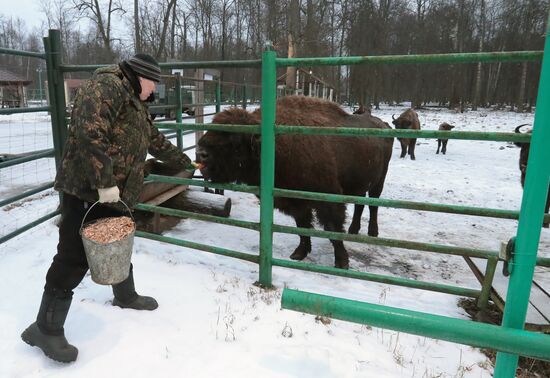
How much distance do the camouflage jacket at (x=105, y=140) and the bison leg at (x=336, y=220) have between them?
209 centimetres

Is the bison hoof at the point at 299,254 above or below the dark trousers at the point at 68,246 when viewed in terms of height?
below

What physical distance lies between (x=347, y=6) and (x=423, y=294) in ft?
111

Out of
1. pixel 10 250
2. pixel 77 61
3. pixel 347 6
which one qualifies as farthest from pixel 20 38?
pixel 10 250

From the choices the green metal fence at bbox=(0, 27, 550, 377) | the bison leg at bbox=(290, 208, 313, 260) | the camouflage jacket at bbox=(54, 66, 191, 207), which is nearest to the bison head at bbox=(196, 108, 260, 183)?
the green metal fence at bbox=(0, 27, 550, 377)

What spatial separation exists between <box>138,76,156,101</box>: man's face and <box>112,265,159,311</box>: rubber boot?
1313 mm

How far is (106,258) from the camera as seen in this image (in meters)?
2.21

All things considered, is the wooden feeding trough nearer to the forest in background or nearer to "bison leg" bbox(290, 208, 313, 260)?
"bison leg" bbox(290, 208, 313, 260)

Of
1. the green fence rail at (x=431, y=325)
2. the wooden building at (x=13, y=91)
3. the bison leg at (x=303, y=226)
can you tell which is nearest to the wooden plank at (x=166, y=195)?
the bison leg at (x=303, y=226)

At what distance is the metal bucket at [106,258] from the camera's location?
2.18 meters

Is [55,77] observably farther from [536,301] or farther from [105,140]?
[536,301]

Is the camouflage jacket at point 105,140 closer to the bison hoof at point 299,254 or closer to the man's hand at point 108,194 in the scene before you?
the man's hand at point 108,194

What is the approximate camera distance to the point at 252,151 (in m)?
3.79

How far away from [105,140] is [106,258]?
2.13ft

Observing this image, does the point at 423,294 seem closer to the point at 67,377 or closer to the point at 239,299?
the point at 239,299
